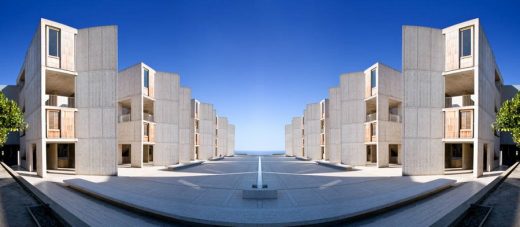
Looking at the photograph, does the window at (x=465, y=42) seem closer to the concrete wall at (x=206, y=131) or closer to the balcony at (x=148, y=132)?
the balcony at (x=148, y=132)

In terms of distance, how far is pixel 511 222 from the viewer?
28.1ft

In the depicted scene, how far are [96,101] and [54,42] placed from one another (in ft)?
16.0

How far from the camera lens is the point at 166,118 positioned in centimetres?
3334

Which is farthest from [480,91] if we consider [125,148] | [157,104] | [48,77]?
[125,148]

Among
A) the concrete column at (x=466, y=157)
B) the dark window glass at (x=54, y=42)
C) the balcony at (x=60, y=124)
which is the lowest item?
the concrete column at (x=466, y=157)

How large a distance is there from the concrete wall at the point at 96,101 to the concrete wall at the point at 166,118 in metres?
10.7

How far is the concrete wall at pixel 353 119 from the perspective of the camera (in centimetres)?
3200

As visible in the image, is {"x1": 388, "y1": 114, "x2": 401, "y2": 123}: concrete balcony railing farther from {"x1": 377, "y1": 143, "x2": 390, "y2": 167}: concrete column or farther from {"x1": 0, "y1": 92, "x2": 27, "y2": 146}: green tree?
{"x1": 0, "y1": 92, "x2": 27, "y2": 146}: green tree

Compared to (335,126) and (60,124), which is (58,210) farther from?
(335,126)

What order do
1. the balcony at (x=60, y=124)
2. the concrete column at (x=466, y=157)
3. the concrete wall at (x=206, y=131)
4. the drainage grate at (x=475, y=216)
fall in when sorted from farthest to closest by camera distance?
the concrete wall at (x=206, y=131) → the concrete column at (x=466, y=157) → the balcony at (x=60, y=124) → the drainage grate at (x=475, y=216)

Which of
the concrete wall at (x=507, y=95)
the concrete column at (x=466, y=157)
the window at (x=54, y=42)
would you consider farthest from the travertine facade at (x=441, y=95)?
the window at (x=54, y=42)

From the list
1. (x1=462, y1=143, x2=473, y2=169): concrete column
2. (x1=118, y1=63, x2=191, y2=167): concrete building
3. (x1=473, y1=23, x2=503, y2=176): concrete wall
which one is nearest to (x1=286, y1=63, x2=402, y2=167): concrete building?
(x1=462, y1=143, x2=473, y2=169): concrete column

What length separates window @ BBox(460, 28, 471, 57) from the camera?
68.1ft

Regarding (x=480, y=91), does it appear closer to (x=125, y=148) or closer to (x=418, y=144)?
(x=418, y=144)
